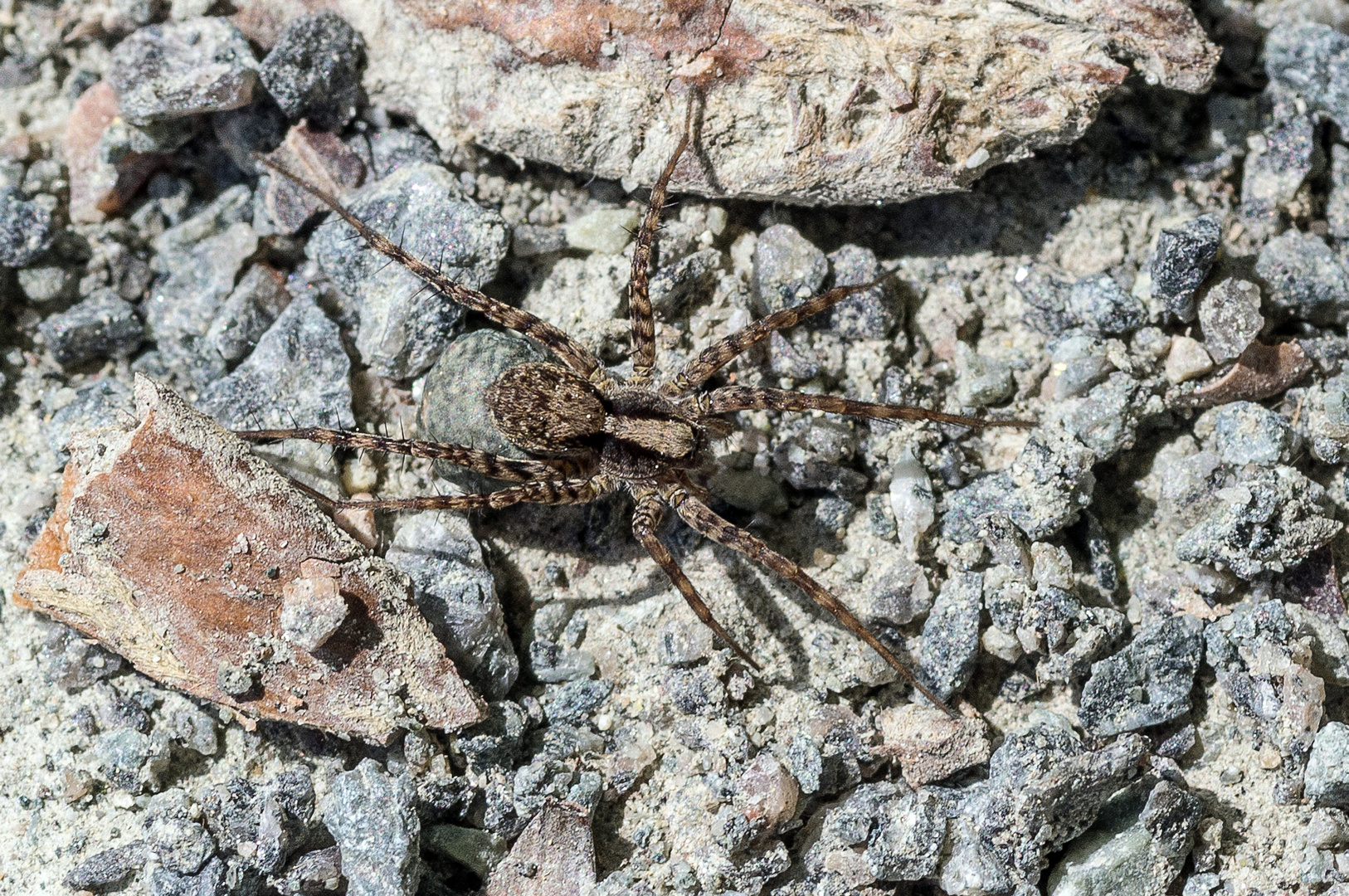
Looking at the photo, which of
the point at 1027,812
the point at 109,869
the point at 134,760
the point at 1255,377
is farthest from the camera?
the point at 1255,377

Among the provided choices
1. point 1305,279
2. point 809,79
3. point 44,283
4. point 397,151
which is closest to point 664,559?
point 809,79

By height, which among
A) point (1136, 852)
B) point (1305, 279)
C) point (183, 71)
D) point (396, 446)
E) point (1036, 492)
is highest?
point (1305, 279)

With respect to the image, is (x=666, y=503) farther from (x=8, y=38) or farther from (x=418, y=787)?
(x=8, y=38)

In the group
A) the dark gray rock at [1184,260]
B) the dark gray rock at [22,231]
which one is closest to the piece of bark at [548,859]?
the dark gray rock at [1184,260]

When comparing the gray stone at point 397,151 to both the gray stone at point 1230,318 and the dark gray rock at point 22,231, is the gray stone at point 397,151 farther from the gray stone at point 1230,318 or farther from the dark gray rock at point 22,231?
the gray stone at point 1230,318

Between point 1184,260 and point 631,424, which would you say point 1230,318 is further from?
point 631,424

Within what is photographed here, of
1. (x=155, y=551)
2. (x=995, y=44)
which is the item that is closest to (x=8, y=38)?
(x=155, y=551)
